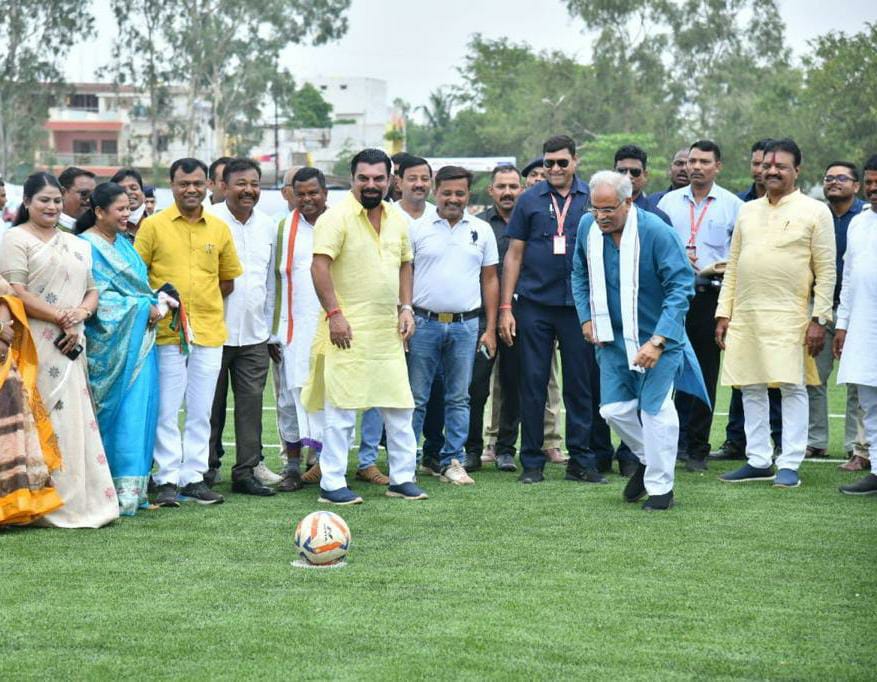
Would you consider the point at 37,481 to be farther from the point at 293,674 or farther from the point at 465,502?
the point at 293,674

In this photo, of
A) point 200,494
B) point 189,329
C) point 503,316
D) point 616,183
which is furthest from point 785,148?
point 200,494

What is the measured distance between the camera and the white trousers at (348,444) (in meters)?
8.20

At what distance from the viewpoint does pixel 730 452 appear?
33.7 feet

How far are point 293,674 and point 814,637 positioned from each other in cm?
198

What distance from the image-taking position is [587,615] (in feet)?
17.9

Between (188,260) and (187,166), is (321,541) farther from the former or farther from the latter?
(187,166)

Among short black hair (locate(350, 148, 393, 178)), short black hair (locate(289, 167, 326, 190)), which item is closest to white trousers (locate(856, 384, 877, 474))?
short black hair (locate(350, 148, 393, 178))

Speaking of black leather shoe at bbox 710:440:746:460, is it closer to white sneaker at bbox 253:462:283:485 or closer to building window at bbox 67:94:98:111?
white sneaker at bbox 253:462:283:485

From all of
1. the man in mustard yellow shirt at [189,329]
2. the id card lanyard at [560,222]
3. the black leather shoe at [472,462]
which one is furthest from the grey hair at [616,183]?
the black leather shoe at [472,462]

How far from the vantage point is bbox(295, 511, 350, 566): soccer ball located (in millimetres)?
6305

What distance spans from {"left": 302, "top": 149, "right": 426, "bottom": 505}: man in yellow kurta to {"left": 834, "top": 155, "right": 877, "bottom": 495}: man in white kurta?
2887mm

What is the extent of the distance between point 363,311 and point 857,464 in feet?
12.7

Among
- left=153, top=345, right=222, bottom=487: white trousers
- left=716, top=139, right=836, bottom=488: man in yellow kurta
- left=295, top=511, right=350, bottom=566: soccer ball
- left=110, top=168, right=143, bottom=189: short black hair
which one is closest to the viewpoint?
left=295, top=511, right=350, bottom=566: soccer ball

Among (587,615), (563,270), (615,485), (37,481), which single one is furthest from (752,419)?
(37,481)
